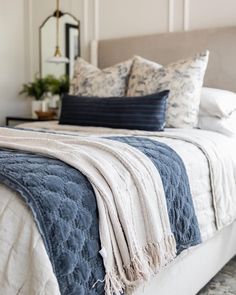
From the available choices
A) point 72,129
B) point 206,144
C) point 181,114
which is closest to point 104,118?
point 72,129

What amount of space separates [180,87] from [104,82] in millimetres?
571

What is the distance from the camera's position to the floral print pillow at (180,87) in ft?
7.73

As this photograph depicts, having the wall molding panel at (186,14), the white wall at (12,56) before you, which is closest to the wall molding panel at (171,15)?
the wall molding panel at (186,14)

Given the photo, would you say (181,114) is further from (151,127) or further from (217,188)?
(217,188)

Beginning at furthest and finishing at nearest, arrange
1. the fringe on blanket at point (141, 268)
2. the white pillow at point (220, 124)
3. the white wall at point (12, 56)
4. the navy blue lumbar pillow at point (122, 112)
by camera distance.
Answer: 1. the white wall at point (12, 56)
2. the white pillow at point (220, 124)
3. the navy blue lumbar pillow at point (122, 112)
4. the fringe on blanket at point (141, 268)

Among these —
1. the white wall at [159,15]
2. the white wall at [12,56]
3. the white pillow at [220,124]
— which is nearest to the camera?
the white pillow at [220,124]

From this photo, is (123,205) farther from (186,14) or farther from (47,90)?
(47,90)

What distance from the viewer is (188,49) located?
9.52ft

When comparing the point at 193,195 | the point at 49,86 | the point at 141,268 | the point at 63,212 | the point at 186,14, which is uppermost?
the point at 186,14

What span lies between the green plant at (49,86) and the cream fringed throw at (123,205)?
2.11 m

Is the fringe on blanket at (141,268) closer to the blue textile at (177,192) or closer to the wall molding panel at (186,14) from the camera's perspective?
the blue textile at (177,192)

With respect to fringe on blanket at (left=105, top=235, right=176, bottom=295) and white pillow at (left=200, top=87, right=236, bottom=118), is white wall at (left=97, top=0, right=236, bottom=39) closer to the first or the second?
white pillow at (left=200, top=87, right=236, bottom=118)

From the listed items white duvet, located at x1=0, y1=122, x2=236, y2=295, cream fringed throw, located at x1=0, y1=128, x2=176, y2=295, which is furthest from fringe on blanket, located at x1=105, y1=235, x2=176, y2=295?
white duvet, located at x1=0, y1=122, x2=236, y2=295

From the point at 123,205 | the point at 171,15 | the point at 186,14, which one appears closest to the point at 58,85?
the point at 171,15
